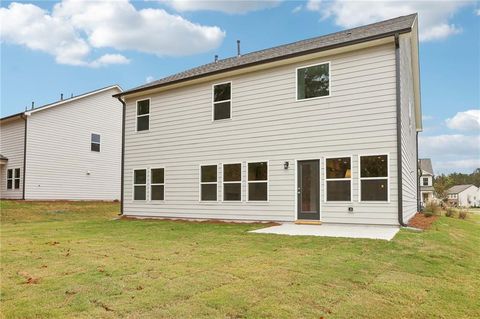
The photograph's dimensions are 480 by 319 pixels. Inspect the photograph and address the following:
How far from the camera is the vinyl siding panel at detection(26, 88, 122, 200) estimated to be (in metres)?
21.1

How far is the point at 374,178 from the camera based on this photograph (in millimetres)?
9953

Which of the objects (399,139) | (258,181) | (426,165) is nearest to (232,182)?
(258,181)

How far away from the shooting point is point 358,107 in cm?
1032

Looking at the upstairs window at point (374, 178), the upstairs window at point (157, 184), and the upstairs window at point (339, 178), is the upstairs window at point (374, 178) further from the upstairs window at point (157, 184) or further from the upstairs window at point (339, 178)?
the upstairs window at point (157, 184)

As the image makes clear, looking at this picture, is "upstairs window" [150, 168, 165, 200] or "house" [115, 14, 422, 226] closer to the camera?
"house" [115, 14, 422, 226]

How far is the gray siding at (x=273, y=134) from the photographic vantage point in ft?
33.0

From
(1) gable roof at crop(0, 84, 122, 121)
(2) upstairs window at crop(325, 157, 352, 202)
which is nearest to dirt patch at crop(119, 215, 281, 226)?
(2) upstairs window at crop(325, 157, 352, 202)

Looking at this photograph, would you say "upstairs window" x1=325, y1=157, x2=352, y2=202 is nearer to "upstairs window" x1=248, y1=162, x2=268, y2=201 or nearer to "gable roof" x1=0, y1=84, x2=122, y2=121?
"upstairs window" x1=248, y1=162, x2=268, y2=201

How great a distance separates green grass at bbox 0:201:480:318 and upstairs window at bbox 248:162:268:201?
354 centimetres

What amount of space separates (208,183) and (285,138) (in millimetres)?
3365

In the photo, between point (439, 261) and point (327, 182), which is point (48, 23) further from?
point (439, 261)

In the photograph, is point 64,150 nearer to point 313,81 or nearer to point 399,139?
point 313,81

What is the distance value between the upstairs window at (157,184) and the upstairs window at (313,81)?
6.27 m

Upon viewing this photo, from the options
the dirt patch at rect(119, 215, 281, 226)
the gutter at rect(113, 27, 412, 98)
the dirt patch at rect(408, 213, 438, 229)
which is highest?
the gutter at rect(113, 27, 412, 98)
